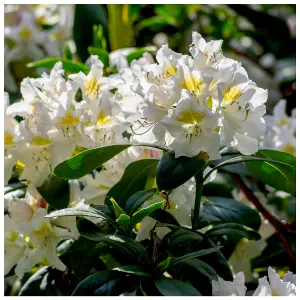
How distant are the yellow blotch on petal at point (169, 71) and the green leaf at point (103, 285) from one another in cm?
32

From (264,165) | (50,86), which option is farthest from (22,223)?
(264,165)

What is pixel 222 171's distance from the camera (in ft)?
4.78

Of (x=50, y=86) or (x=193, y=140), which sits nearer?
(x=193, y=140)

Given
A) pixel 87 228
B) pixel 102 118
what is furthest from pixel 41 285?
pixel 102 118

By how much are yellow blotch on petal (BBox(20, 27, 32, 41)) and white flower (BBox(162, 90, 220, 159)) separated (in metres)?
1.24

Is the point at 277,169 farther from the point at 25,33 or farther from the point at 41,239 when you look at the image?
the point at 25,33

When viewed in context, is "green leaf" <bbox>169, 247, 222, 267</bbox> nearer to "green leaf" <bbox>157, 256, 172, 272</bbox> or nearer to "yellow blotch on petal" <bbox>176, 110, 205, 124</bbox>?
"green leaf" <bbox>157, 256, 172, 272</bbox>

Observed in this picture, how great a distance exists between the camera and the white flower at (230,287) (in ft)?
3.08

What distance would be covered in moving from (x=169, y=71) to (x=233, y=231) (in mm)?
281

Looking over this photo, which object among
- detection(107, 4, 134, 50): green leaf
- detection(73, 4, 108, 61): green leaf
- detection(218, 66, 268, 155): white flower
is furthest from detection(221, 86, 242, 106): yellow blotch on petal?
detection(107, 4, 134, 50): green leaf

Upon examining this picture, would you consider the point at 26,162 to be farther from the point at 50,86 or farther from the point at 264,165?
the point at 264,165

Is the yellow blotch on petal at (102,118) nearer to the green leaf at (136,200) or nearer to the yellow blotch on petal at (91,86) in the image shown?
the yellow blotch on petal at (91,86)

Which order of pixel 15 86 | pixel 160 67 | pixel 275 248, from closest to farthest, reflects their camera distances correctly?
1. pixel 160 67
2. pixel 275 248
3. pixel 15 86
